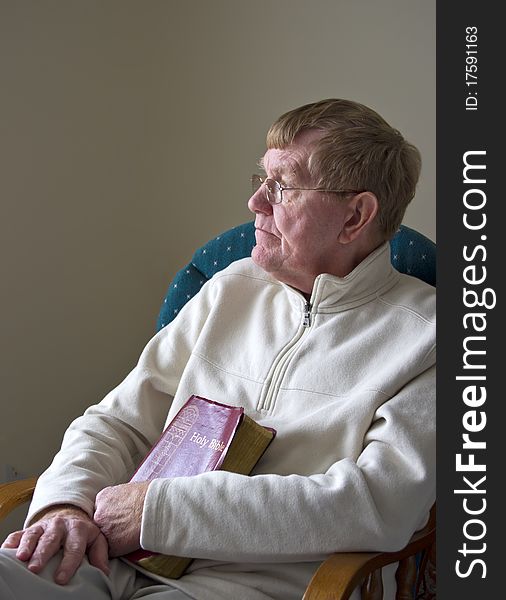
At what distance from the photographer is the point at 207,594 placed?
1.60m

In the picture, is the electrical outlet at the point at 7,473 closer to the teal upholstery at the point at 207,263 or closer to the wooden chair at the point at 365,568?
the teal upholstery at the point at 207,263

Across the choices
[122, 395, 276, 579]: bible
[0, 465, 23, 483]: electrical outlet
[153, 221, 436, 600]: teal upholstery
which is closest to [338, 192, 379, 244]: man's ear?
[153, 221, 436, 600]: teal upholstery

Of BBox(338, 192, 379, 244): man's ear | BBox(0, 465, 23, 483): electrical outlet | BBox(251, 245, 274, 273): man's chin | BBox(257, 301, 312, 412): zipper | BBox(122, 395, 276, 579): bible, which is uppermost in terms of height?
BBox(338, 192, 379, 244): man's ear

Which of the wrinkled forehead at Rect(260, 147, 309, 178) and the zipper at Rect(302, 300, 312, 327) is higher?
the wrinkled forehead at Rect(260, 147, 309, 178)

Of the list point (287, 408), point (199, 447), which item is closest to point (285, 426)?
point (287, 408)

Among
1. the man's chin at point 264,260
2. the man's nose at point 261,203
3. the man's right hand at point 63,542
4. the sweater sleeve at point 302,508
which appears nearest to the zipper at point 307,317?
the man's chin at point 264,260

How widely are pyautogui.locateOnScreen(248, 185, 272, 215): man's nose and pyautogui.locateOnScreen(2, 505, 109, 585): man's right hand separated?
69cm

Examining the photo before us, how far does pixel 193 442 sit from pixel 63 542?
0.99ft

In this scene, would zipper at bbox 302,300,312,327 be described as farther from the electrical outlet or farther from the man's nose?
the electrical outlet

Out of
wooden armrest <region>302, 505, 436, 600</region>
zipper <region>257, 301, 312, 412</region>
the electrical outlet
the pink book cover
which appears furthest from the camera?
the electrical outlet

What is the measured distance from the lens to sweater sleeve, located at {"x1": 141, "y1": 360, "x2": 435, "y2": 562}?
154 cm

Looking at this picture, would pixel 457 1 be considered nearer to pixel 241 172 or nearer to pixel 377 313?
pixel 377 313

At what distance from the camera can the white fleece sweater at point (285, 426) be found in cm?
156

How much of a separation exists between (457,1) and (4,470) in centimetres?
194
